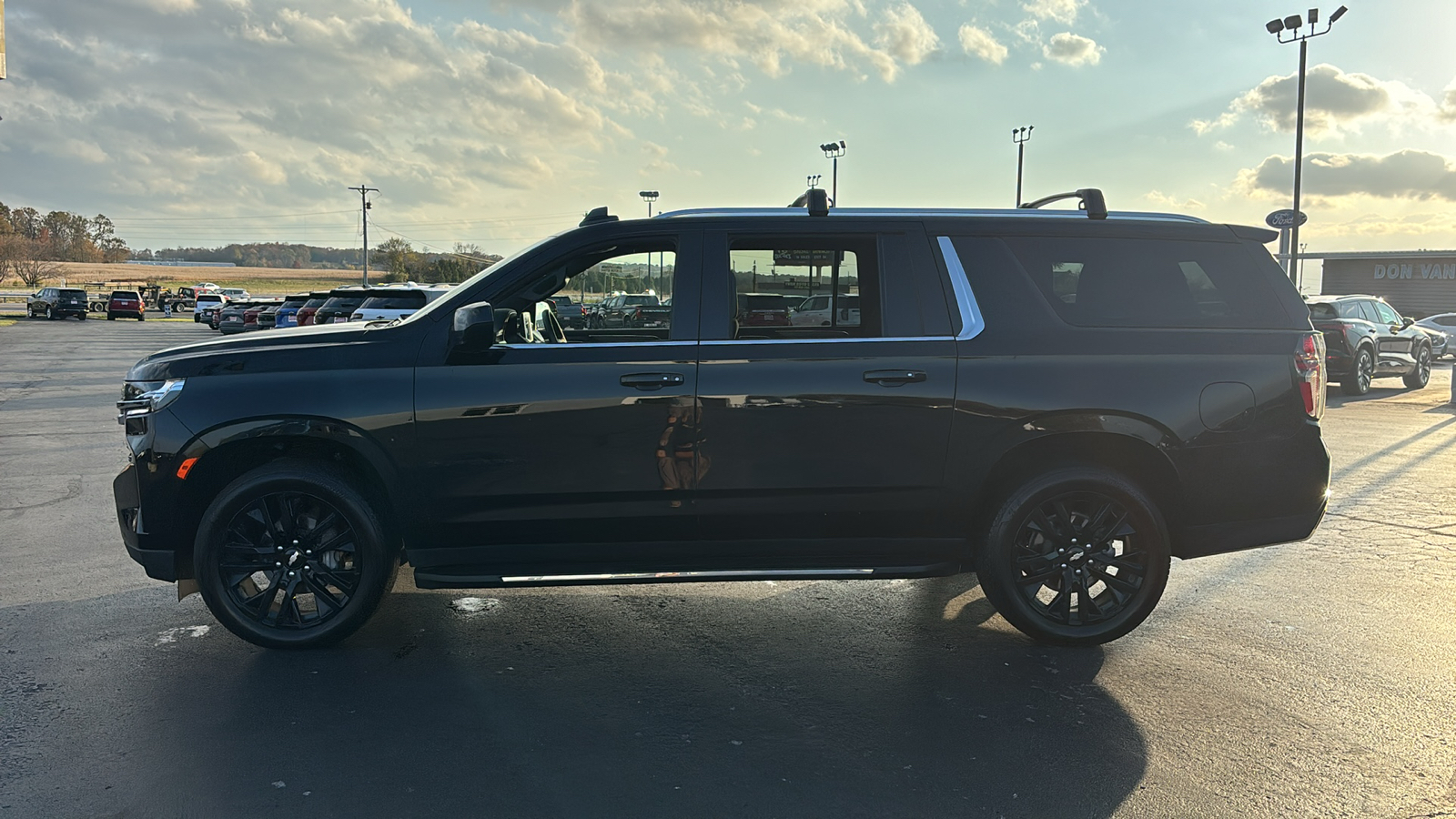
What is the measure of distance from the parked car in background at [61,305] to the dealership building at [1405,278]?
64659 mm

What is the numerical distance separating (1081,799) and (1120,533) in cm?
178

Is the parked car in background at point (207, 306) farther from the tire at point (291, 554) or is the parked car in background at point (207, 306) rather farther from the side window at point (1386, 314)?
the tire at point (291, 554)

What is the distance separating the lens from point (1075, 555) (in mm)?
4727

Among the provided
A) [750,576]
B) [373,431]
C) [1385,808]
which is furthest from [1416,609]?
[373,431]

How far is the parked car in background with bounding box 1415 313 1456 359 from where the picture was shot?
2902cm

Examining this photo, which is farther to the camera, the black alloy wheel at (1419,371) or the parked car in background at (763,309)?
the black alloy wheel at (1419,371)

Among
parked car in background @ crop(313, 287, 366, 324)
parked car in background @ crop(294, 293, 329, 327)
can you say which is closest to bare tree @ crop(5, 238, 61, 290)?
parked car in background @ crop(294, 293, 329, 327)

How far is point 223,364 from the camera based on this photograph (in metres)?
4.39

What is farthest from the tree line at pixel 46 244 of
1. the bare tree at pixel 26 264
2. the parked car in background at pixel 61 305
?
the parked car in background at pixel 61 305

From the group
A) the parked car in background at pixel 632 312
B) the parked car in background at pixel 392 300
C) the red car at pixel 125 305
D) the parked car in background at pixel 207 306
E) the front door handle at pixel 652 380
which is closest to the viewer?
the front door handle at pixel 652 380

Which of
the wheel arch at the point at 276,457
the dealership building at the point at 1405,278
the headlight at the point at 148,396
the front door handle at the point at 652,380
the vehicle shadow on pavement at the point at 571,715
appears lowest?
the vehicle shadow on pavement at the point at 571,715

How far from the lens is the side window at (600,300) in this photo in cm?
458

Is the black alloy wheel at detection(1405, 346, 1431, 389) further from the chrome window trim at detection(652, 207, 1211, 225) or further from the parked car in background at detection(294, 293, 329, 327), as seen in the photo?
the parked car in background at detection(294, 293, 329, 327)

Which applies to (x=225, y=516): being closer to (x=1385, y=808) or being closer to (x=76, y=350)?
(x=1385, y=808)
